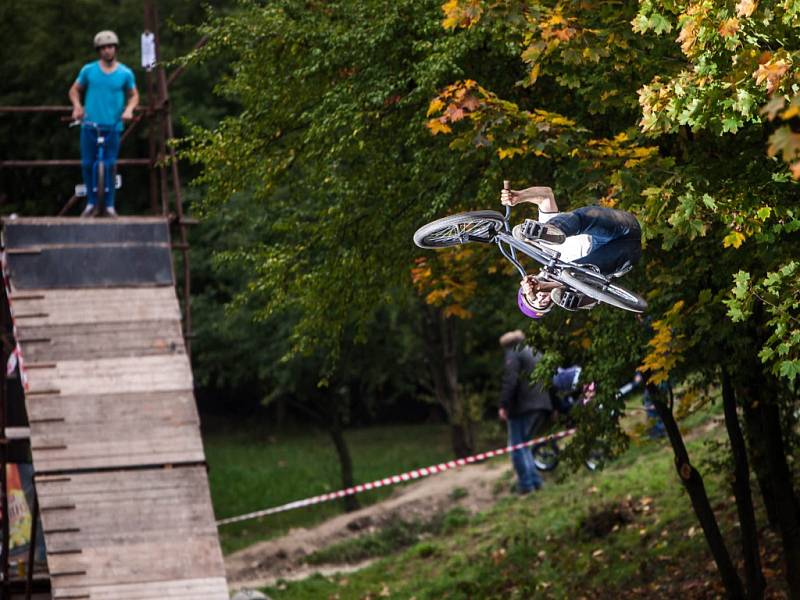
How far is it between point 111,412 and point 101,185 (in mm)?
3576

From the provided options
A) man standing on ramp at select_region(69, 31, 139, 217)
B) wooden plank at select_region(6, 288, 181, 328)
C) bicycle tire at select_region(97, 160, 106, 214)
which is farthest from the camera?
man standing on ramp at select_region(69, 31, 139, 217)

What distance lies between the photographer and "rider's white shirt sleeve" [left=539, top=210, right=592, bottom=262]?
7.48 metres

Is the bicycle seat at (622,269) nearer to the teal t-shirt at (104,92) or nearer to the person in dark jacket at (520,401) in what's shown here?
the teal t-shirt at (104,92)

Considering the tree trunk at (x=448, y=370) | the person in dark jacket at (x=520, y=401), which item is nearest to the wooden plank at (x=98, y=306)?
the person in dark jacket at (x=520, y=401)

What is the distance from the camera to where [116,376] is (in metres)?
12.6

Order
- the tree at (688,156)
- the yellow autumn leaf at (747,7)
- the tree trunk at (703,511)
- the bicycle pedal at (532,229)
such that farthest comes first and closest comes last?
1. the tree trunk at (703,511)
2. the tree at (688,156)
3. the bicycle pedal at (532,229)
4. the yellow autumn leaf at (747,7)

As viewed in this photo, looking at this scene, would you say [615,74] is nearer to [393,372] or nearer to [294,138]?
[294,138]

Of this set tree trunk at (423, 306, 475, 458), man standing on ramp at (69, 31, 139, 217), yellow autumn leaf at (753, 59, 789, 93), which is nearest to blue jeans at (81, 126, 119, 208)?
man standing on ramp at (69, 31, 139, 217)

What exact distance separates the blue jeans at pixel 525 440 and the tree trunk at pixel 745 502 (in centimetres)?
609

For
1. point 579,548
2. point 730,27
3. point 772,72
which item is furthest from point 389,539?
point 772,72

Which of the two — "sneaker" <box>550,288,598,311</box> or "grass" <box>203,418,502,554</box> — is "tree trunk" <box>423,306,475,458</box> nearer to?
"grass" <box>203,418,502,554</box>

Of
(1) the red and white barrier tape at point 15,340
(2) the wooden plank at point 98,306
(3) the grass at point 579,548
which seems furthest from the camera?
(3) the grass at point 579,548

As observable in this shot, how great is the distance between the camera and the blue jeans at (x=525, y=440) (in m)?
17.4

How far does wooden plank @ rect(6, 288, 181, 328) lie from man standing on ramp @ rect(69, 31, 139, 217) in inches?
71.9
